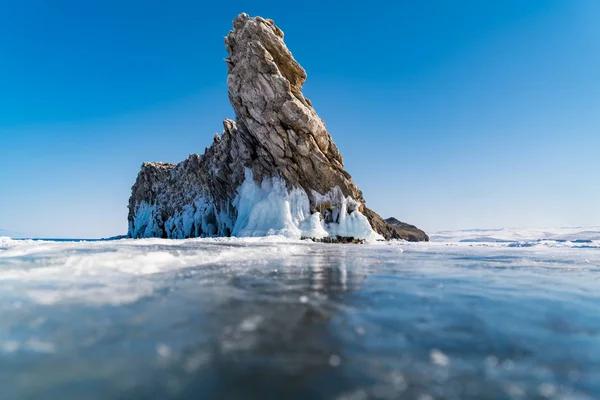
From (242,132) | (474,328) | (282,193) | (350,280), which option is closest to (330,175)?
(282,193)

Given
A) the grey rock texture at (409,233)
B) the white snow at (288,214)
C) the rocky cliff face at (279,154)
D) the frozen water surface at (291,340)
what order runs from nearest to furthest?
the frozen water surface at (291,340), the white snow at (288,214), the rocky cliff face at (279,154), the grey rock texture at (409,233)

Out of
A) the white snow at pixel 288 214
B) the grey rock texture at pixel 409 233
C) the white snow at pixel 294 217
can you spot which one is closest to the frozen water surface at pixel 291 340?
the white snow at pixel 288 214

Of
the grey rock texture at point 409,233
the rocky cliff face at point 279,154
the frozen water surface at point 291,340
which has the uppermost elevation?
the rocky cliff face at point 279,154

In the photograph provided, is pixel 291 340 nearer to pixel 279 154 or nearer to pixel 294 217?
Answer: pixel 294 217

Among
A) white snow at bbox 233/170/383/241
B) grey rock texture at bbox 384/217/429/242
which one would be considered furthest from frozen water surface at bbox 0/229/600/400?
grey rock texture at bbox 384/217/429/242

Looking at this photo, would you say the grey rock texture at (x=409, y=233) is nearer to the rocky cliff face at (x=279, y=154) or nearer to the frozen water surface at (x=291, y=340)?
the rocky cliff face at (x=279, y=154)

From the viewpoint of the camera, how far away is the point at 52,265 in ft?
26.2

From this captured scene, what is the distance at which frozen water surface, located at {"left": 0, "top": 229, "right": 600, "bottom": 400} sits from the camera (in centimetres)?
248

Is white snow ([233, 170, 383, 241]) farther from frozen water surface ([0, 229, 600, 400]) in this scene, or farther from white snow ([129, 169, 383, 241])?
frozen water surface ([0, 229, 600, 400])

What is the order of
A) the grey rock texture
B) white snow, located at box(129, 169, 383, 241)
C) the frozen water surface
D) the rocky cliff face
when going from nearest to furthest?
1. the frozen water surface
2. white snow, located at box(129, 169, 383, 241)
3. the rocky cliff face
4. the grey rock texture

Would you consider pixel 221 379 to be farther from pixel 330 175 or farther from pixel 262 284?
pixel 330 175

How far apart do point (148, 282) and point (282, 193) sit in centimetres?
2818

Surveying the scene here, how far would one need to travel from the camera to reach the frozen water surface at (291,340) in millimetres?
2482

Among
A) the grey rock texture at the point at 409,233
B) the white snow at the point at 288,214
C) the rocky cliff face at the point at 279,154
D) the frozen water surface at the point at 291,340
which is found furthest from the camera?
the grey rock texture at the point at 409,233
